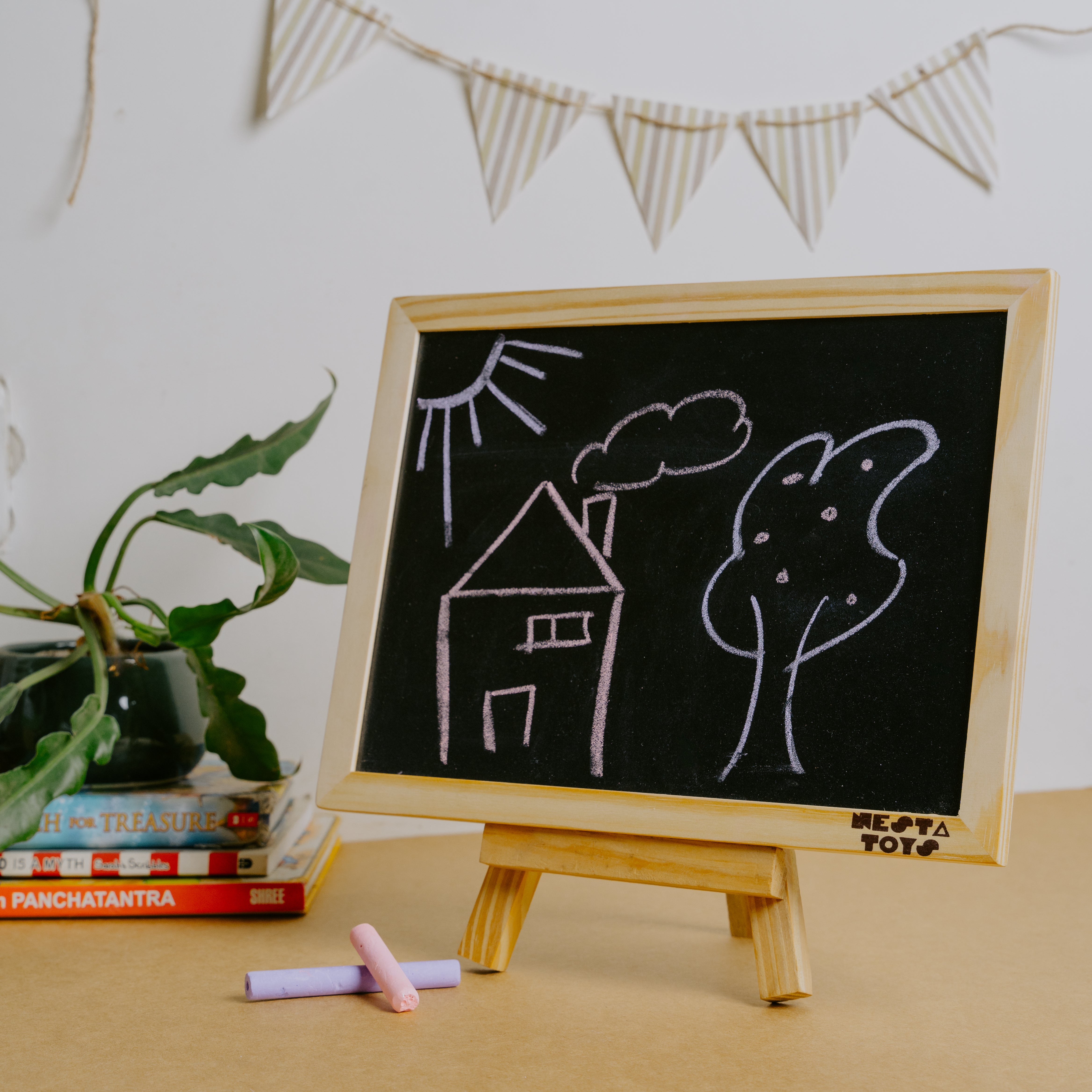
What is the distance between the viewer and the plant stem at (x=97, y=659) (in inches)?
30.6

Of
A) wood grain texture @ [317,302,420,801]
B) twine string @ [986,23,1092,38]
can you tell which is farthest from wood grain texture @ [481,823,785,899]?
twine string @ [986,23,1092,38]

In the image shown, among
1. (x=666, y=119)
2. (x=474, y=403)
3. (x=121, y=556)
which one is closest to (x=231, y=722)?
(x=121, y=556)

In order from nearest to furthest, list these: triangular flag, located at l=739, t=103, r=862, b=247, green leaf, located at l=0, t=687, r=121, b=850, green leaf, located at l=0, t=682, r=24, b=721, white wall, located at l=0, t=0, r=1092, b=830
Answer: green leaf, located at l=0, t=687, r=121, b=850 < green leaf, located at l=0, t=682, r=24, b=721 < white wall, located at l=0, t=0, r=1092, b=830 < triangular flag, located at l=739, t=103, r=862, b=247

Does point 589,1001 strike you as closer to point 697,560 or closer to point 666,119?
point 697,560

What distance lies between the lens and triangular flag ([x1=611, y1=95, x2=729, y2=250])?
4.05ft

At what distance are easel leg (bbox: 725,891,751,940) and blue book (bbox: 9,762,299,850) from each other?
0.42 m

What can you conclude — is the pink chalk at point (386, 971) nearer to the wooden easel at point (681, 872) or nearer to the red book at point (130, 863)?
the wooden easel at point (681, 872)

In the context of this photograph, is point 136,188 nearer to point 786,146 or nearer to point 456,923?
point 786,146

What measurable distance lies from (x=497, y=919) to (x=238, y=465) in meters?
0.47

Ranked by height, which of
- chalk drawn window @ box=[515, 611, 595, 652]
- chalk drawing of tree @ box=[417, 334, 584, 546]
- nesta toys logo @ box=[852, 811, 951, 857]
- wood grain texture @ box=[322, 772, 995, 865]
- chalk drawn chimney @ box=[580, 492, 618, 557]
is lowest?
wood grain texture @ box=[322, 772, 995, 865]

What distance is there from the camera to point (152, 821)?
833 mm

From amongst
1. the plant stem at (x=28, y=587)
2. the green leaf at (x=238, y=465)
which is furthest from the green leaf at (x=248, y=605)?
the plant stem at (x=28, y=587)

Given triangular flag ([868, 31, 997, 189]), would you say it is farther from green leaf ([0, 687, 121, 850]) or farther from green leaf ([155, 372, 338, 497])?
green leaf ([0, 687, 121, 850])

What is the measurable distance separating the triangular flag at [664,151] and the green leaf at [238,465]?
57 centimetres
